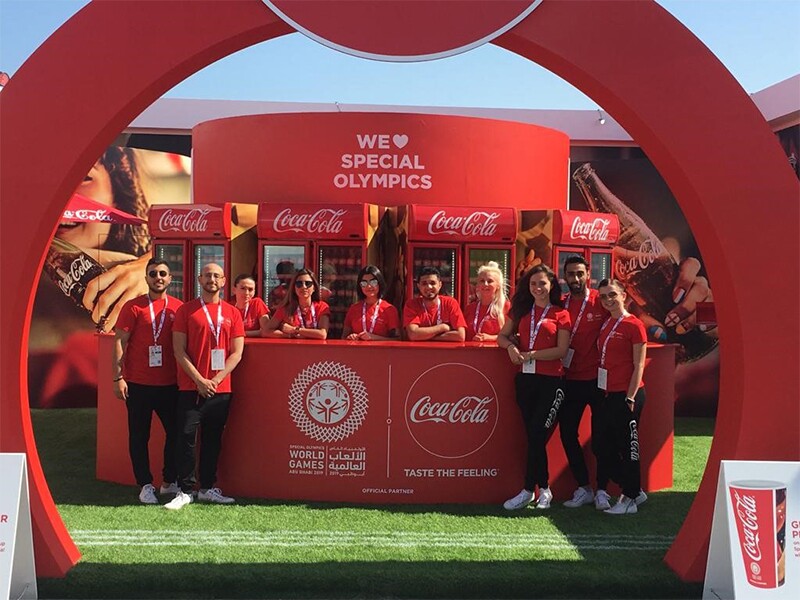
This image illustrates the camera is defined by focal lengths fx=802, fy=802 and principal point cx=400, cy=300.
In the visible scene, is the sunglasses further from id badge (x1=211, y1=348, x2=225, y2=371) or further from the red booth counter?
id badge (x1=211, y1=348, x2=225, y2=371)

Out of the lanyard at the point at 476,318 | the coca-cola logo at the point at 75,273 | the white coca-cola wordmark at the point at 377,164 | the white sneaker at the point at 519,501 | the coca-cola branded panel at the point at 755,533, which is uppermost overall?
the white coca-cola wordmark at the point at 377,164

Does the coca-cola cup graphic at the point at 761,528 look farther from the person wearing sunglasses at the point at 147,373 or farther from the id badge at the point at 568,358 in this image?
the person wearing sunglasses at the point at 147,373

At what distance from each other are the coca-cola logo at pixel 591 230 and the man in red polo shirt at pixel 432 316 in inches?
110

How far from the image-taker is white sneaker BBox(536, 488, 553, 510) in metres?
5.54

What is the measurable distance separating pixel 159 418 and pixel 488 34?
11.6 ft

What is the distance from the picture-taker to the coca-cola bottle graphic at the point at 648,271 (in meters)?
10.6

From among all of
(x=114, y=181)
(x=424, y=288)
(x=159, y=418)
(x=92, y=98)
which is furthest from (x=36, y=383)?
(x=92, y=98)

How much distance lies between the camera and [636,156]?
11547 millimetres

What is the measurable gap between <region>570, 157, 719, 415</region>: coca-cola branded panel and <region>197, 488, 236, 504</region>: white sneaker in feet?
21.6

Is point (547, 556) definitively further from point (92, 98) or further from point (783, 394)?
point (92, 98)

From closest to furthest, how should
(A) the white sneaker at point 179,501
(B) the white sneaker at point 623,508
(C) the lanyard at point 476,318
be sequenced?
1. (A) the white sneaker at point 179,501
2. (B) the white sneaker at point 623,508
3. (C) the lanyard at point 476,318

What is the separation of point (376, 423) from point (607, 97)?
2745 mm

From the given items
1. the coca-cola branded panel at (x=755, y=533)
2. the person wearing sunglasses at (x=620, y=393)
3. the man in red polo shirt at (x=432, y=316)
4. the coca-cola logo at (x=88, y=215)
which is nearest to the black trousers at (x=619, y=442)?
the person wearing sunglasses at (x=620, y=393)

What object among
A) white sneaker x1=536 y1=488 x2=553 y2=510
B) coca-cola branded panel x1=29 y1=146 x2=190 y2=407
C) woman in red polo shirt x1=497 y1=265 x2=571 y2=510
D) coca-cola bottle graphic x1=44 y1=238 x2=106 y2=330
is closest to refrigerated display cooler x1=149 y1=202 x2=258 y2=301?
coca-cola branded panel x1=29 y1=146 x2=190 y2=407
